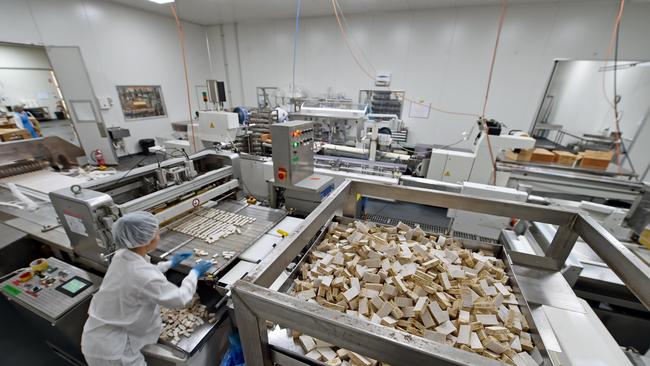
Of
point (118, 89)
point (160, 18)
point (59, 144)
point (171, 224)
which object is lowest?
point (171, 224)

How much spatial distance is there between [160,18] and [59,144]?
16.6 feet

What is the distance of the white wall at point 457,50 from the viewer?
15.2 feet

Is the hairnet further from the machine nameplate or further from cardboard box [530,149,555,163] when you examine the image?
cardboard box [530,149,555,163]

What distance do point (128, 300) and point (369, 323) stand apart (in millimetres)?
1263

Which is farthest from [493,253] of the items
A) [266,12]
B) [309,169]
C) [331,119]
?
[266,12]

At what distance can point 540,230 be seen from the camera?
1.64 meters

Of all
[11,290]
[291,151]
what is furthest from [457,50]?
[11,290]

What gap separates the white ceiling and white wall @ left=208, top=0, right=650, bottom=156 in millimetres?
288

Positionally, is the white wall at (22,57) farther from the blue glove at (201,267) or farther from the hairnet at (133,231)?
the blue glove at (201,267)

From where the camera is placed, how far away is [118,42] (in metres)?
5.51

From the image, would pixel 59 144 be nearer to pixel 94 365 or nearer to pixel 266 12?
pixel 94 365

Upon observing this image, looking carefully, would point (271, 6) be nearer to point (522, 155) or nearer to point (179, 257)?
point (522, 155)

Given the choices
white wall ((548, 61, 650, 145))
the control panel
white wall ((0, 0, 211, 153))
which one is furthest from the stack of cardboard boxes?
white wall ((548, 61, 650, 145))

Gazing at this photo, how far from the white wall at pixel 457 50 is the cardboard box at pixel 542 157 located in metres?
2.85
